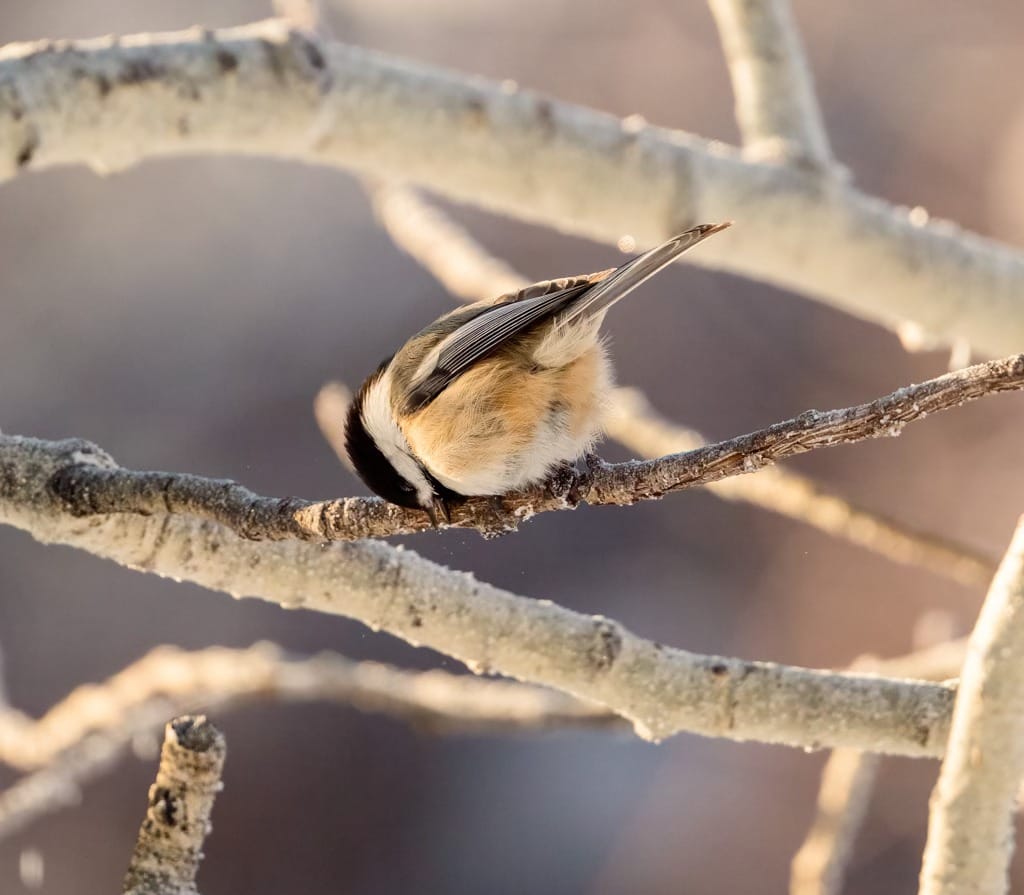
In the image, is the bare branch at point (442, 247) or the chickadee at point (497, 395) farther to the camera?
the bare branch at point (442, 247)

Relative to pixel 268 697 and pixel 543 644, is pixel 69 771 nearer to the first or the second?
pixel 268 697

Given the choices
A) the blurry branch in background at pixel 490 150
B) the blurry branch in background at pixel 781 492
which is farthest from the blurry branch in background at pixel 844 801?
the blurry branch in background at pixel 490 150

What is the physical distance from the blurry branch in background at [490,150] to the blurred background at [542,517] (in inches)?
40.0

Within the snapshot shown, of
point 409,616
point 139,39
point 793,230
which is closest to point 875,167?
point 793,230

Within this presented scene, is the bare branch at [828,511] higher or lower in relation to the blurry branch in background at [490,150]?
lower

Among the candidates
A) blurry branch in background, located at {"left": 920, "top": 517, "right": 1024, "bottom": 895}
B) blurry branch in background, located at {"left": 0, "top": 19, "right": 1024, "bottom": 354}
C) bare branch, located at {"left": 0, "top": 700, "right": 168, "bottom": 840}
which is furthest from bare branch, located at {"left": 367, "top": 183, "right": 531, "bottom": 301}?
blurry branch in background, located at {"left": 920, "top": 517, "right": 1024, "bottom": 895}

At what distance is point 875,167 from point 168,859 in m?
3.27

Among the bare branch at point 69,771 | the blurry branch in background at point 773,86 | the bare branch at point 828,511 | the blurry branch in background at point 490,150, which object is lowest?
the bare branch at point 69,771

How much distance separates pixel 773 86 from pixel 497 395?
1.08 m

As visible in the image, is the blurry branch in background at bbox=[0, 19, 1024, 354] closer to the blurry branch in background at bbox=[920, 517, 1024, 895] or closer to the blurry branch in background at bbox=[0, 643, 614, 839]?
the blurry branch in background at bbox=[0, 643, 614, 839]

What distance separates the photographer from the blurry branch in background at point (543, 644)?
4.17 feet

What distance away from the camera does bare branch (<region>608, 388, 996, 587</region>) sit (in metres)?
1.78

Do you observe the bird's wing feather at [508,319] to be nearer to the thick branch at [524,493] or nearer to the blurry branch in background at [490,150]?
the thick branch at [524,493]

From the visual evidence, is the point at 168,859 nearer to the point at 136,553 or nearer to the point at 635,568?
the point at 136,553
